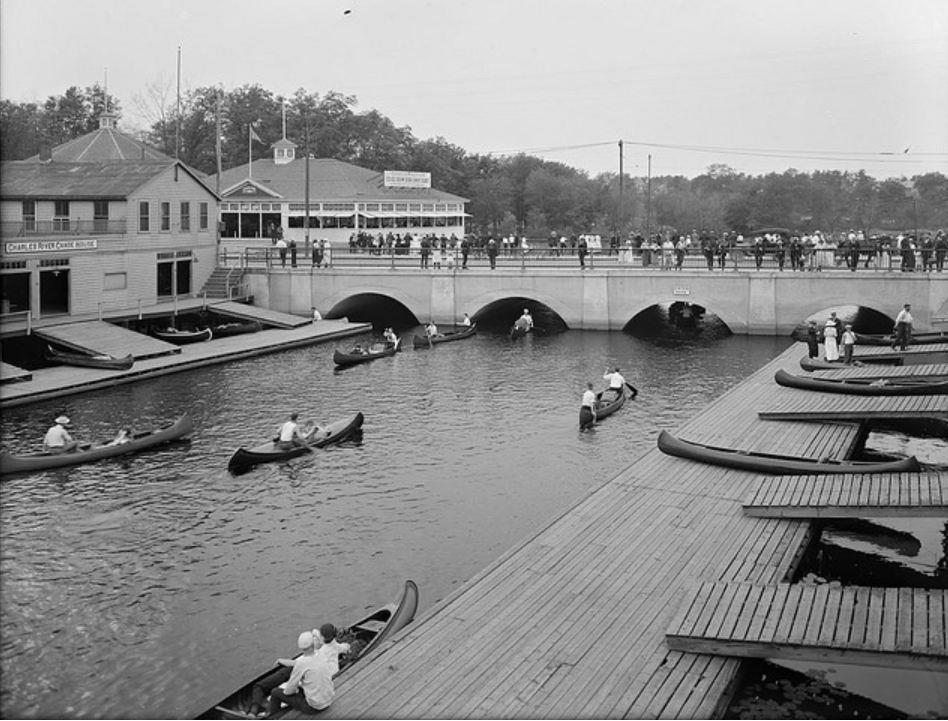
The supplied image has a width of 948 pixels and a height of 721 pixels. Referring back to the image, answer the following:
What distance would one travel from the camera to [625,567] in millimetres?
20188

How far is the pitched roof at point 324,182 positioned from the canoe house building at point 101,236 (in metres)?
20.8

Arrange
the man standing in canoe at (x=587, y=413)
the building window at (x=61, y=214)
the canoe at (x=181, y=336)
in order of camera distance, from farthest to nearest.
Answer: the building window at (x=61, y=214)
the canoe at (x=181, y=336)
the man standing in canoe at (x=587, y=413)

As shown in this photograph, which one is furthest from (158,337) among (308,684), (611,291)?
(308,684)

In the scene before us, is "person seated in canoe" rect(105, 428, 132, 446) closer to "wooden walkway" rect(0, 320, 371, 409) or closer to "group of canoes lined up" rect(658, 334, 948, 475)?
"wooden walkway" rect(0, 320, 371, 409)

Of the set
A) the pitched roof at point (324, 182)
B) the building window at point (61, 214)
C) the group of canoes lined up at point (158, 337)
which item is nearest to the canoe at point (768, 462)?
the group of canoes lined up at point (158, 337)

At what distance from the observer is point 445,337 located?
193ft

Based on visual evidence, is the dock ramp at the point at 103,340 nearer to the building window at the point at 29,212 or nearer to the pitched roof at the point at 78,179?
the building window at the point at 29,212

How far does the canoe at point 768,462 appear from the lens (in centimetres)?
2514

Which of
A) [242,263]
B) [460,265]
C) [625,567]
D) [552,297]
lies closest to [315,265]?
[242,263]

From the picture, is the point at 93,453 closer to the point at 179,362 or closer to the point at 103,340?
the point at 179,362

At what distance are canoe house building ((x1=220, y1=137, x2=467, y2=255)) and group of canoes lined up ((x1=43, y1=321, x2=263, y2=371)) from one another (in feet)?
67.6

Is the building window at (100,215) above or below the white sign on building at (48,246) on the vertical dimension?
above

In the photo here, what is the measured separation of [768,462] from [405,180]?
231ft

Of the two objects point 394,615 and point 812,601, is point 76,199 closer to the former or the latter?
point 394,615
